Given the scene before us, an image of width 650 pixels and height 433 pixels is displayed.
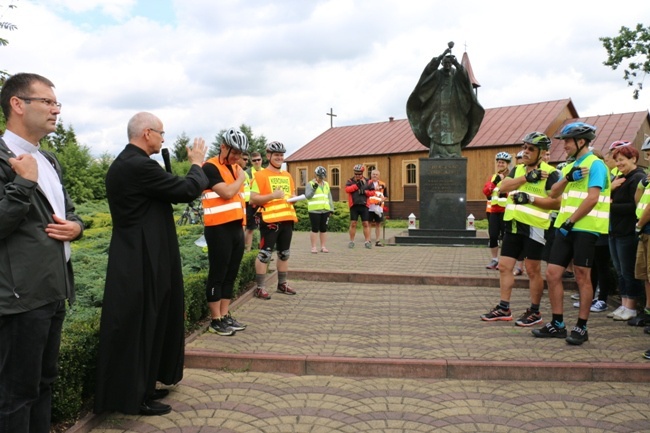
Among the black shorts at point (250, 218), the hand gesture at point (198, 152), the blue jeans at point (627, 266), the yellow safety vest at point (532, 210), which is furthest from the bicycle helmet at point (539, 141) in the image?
the black shorts at point (250, 218)

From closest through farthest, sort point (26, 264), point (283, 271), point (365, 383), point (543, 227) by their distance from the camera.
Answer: point (26, 264)
point (365, 383)
point (543, 227)
point (283, 271)

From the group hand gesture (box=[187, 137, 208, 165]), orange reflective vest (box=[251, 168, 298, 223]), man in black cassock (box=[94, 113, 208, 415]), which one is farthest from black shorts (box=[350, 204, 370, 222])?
man in black cassock (box=[94, 113, 208, 415])

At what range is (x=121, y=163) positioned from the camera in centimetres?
361

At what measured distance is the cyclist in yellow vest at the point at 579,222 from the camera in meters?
5.17

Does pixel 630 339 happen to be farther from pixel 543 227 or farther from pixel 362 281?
pixel 362 281

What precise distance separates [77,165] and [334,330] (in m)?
17.5

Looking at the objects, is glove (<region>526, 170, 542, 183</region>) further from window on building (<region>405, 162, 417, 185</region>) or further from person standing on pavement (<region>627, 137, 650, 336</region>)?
window on building (<region>405, 162, 417, 185</region>)

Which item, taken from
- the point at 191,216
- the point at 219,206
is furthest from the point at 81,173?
the point at 219,206

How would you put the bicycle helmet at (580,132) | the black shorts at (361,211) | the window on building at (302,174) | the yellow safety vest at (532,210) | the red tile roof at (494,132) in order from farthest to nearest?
1. the window on building at (302,174)
2. the red tile roof at (494,132)
3. the black shorts at (361,211)
4. the yellow safety vest at (532,210)
5. the bicycle helmet at (580,132)

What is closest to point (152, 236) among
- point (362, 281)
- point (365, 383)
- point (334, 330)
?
point (365, 383)

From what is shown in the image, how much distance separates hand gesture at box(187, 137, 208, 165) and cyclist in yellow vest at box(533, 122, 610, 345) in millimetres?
3522

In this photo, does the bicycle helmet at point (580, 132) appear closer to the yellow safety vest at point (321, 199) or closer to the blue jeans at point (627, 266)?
the blue jeans at point (627, 266)

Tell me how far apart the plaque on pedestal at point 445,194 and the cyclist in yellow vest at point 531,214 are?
915cm

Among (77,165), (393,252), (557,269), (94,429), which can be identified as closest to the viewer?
(94,429)
